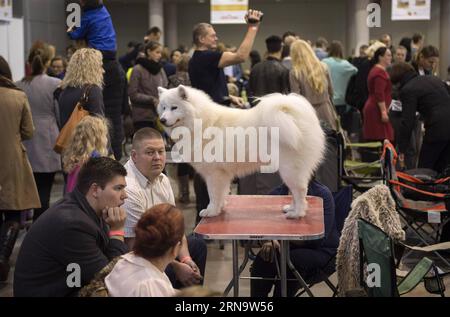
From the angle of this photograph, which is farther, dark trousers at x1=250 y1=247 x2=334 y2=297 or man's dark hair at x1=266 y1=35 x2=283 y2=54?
man's dark hair at x1=266 y1=35 x2=283 y2=54

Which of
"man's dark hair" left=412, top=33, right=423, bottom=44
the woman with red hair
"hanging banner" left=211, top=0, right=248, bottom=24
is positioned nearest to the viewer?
the woman with red hair

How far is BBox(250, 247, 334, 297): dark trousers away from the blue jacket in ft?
7.46

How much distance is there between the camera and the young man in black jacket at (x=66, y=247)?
2732 mm

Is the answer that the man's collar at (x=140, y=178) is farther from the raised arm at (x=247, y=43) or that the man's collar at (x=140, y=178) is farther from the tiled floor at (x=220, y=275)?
the raised arm at (x=247, y=43)

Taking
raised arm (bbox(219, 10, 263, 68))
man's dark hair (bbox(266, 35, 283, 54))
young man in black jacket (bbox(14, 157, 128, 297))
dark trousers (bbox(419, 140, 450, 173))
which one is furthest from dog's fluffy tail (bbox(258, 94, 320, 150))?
man's dark hair (bbox(266, 35, 283, 54))

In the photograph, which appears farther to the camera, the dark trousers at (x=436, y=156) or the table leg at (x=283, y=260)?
the dark trousers at (x=436, y=156)

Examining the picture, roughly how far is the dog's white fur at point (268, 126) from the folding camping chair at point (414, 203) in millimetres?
1645

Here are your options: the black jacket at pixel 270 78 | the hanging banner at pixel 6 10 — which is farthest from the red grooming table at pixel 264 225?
the hanging banner at pixel 6 10

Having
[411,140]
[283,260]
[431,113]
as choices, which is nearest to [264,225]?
[283,260]

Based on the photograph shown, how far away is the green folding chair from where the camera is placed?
9.33 ft

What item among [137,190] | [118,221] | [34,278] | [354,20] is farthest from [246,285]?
[354,20]

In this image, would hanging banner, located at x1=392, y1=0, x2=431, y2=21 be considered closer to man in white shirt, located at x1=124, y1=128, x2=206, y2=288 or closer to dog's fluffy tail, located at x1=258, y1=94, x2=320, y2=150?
dog's fluffy tail, located at x1=258, y1=94, x2=320, y2=150

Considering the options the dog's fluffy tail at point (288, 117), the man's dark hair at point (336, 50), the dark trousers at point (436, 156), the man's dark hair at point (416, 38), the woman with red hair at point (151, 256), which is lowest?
the dark trousers at point (436, 156)
